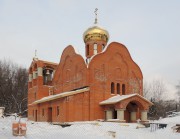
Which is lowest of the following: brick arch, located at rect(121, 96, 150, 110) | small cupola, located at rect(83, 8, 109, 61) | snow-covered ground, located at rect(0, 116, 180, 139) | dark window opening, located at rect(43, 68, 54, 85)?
snow-covered ground, located at rect(0, 116, 180, 139)

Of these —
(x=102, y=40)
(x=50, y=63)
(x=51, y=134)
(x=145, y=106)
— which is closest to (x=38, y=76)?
(x=50, y=63)

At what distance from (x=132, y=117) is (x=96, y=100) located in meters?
3.89

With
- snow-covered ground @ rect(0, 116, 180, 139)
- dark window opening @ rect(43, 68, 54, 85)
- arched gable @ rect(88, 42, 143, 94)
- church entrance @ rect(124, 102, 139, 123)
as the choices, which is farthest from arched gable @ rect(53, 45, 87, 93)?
snow-covered ground @ rect(0, 116, 180, 139)

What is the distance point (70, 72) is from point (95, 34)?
475 centimetres

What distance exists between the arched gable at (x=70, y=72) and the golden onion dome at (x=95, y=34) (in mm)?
2348

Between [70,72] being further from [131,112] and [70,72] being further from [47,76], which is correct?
[131,112]

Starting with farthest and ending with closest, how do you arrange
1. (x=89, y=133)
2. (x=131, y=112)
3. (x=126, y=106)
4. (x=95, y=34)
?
(x=95, y=34)
(x=131, y=112)
(x=126, y=106)
(x=89, y=133)

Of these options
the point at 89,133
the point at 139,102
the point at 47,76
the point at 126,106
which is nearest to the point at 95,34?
the point at 47,76

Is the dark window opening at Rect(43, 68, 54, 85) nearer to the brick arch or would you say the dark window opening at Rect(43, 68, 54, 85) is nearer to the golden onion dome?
the golden onion dome

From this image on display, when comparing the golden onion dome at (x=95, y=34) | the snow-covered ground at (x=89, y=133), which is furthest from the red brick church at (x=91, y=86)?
the snow-covered ground at (x=89, y=133)

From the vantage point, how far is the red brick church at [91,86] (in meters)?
22.1

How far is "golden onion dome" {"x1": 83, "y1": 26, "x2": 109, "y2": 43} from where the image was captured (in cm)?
2722

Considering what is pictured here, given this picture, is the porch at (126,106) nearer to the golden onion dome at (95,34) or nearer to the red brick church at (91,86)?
the red brick church at (91,86)

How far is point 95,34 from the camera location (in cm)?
2720
